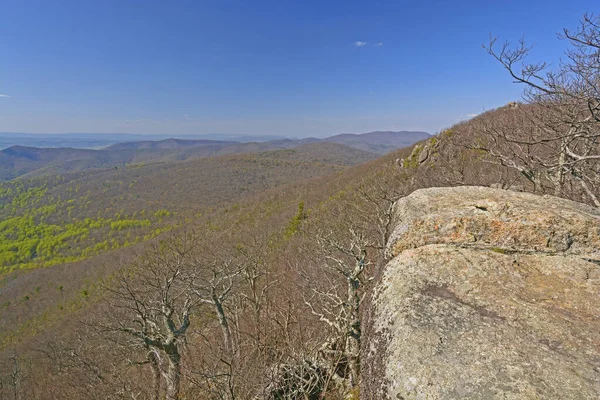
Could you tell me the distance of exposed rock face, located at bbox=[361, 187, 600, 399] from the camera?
2340 millimetres

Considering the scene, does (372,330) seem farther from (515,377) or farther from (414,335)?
(515,377)

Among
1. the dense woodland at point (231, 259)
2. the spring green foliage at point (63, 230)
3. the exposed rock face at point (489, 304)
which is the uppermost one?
the exposed rock face at point (489, 304)

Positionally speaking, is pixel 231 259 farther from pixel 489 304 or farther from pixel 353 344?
pixel 489 304

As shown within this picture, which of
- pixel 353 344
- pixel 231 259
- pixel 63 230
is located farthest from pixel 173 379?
pixel 63 230

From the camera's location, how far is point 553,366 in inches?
93.0

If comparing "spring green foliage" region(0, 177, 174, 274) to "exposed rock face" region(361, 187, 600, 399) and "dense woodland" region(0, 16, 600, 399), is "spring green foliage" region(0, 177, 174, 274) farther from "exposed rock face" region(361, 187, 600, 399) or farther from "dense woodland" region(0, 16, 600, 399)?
"exposed rock face" region(361, 187, 600, 399)

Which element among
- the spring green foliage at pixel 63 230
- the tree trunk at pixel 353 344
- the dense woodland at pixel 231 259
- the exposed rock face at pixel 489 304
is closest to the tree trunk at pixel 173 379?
the dense woodland at pixel 231 259

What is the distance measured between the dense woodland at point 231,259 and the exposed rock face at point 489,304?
712 millimetres

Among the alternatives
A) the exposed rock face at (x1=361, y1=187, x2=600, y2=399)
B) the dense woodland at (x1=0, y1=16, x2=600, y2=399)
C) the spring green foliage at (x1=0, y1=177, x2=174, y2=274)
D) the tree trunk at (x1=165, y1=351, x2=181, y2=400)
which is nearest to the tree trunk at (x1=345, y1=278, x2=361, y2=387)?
the dense woodland at (x1=0, y1=16, x2=600, y2=399)

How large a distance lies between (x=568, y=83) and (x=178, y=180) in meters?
195

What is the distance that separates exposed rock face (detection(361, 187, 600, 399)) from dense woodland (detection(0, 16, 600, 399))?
28.0 inches

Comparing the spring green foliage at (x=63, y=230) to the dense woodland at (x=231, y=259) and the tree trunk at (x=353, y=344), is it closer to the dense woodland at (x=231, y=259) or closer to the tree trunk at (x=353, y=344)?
the dense woodland at (x=231, y=259)

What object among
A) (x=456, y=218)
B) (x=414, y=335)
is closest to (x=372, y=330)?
(x=414, y=335)

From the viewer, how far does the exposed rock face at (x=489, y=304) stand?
234 centimetres
